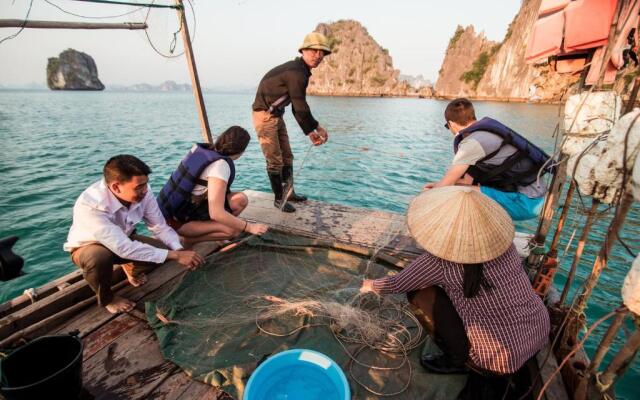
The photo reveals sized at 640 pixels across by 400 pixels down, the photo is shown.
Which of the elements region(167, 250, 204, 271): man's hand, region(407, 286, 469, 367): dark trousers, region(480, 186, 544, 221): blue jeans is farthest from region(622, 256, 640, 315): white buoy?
region(167, 250, 204, 271): man's hand

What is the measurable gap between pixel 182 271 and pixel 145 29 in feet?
11.0

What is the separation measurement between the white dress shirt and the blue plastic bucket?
5.73 feet

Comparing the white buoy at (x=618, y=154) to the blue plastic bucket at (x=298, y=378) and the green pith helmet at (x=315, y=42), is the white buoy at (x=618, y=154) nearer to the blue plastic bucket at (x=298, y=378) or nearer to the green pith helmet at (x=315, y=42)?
the blue plastic bucket at (x=298, y=378)

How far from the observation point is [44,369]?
202 centimetres

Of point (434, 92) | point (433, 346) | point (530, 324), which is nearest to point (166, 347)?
point (433, 346)

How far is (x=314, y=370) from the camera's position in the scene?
1854mm

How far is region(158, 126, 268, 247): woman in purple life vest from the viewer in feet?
10.6

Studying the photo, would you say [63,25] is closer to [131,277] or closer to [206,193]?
[206,193]

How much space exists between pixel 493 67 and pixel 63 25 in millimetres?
90222

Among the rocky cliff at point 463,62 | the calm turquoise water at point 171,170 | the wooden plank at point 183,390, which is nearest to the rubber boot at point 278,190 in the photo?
the wooden plank at point 183,390

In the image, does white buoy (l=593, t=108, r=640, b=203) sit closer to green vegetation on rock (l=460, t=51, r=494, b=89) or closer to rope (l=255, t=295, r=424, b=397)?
rope (l=255, t=295, r=424, b=397)

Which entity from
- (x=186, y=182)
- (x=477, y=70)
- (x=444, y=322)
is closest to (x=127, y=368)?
(x=186, y=182)

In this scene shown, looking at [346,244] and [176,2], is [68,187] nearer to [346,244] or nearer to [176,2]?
[176,2]

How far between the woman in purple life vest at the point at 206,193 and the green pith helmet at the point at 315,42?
1728mm
